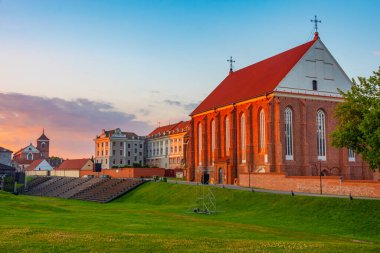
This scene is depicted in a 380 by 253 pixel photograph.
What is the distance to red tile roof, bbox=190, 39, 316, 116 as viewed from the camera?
52938 mm

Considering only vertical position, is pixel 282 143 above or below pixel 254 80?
below

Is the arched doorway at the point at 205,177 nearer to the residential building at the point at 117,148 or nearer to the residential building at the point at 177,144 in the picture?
the residential building at the point at 177,144

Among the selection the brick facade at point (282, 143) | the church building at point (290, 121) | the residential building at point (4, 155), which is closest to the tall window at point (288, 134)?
the church building at point (290, 121)

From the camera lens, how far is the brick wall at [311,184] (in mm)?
34469

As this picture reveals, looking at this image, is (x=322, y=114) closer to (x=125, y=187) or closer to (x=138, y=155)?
(x=125, y=187)

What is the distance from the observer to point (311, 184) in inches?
1588

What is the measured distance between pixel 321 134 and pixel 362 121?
23.9 metres

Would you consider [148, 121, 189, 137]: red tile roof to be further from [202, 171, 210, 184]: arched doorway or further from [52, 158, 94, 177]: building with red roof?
[202, 171, 210, 184]: arched doorway

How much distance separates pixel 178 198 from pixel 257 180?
31.1ft

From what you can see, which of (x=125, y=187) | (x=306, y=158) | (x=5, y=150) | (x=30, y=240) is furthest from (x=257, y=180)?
(x=5, y=150)

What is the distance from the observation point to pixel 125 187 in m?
62.1

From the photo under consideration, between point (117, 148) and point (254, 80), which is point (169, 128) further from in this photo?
point (254, 80)

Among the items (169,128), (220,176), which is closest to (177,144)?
(169,128)

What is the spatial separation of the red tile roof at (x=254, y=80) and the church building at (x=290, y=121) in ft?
0.59
